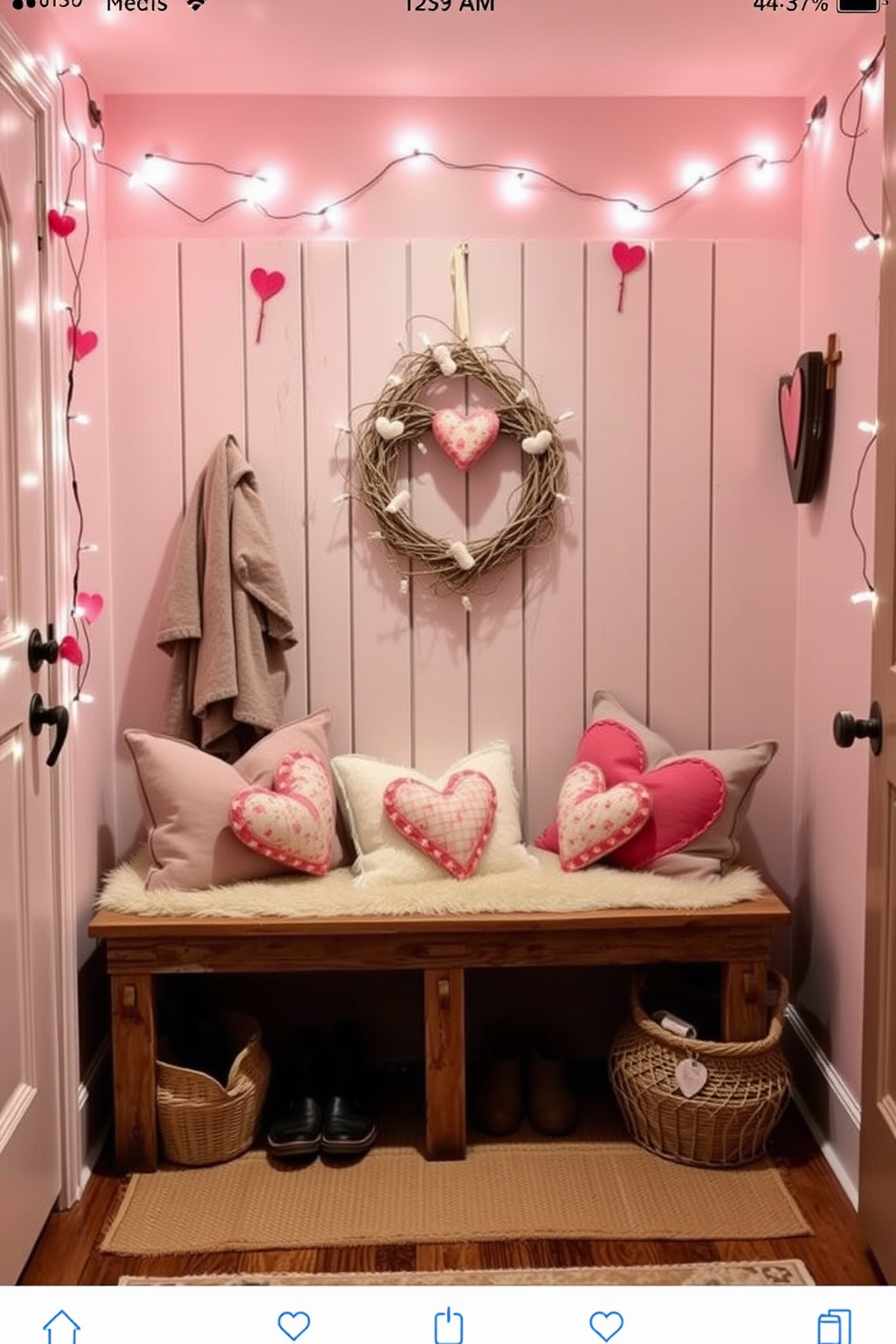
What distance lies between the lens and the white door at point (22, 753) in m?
2.18

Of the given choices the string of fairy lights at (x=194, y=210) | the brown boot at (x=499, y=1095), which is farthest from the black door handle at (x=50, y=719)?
the brown boot at (x=499, y=1095)

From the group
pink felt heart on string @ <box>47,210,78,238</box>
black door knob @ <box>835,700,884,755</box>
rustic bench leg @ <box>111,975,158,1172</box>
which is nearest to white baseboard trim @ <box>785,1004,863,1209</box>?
black door knob @ <box>835,700,884,755</box>

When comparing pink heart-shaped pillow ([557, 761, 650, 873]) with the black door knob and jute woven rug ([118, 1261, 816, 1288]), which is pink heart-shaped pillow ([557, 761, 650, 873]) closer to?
the black door knob

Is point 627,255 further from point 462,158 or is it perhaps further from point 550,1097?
point 550,1097

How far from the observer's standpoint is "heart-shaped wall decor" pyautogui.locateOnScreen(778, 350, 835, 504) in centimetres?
278

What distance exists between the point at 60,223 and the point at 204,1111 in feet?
5.79

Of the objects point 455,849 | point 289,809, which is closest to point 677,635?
point 455,849

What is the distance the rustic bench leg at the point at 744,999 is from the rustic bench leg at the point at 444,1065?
55 cm

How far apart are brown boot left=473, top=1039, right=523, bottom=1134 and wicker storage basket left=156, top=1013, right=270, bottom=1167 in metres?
0.50

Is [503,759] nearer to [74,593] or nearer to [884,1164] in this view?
[74,593]

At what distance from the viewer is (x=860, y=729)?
2.16 meters

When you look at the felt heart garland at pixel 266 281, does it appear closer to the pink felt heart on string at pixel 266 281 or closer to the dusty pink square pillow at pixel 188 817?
the pink felt heart on string at pixel 266 281
